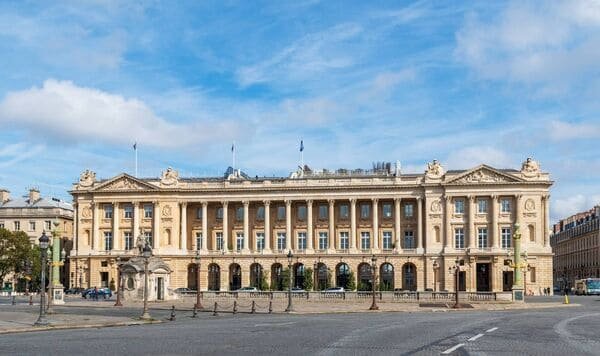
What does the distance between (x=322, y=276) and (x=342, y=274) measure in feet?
9.55

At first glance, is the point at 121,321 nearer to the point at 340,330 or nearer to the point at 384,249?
the point at 340,330

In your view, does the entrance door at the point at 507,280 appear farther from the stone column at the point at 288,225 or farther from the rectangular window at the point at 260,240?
the rectangular window at the point at 260,240

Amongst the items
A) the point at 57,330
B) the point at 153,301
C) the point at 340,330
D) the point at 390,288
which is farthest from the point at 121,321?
the point at 390,288

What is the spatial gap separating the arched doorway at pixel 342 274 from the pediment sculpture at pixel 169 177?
27.6 metres

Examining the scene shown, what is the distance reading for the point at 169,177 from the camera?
454 feet

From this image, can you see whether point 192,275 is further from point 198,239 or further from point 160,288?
point 160,288

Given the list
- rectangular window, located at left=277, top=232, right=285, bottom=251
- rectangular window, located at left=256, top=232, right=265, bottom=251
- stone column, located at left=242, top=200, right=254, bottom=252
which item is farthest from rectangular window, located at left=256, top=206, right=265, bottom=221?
rectangular window, located at left=277, top=232, right=285, bottom=251

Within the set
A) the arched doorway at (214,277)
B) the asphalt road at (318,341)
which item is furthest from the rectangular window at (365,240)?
the asphalt road at (318,341)

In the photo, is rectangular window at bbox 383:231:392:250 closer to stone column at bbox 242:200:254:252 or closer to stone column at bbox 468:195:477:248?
stone column at bbox 468:195:477:248

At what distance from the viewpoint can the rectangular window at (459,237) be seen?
425 feet

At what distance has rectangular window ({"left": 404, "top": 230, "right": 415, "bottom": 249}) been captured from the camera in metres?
133

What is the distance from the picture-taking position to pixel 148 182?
138000mm

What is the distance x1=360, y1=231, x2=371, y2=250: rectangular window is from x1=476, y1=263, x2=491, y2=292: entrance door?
16199mm

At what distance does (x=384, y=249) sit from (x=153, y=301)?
186 feet
